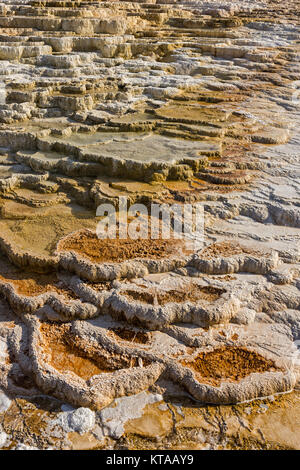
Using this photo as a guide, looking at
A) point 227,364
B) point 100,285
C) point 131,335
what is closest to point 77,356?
point 131,335

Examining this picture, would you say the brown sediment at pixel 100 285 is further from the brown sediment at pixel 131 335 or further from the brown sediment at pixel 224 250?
the brown sediment at pixel 224 250

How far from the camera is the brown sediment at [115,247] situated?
3.23 meters

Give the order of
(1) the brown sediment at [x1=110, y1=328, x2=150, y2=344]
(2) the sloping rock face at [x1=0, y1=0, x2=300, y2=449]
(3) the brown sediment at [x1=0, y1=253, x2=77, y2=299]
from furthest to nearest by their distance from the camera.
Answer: (3) the brown sediment at [x1=0, y1=253, x2=77, y2=299], (1) the brown sediment at [x1=110, y1=328, x2=150, y2=344], (2) the sloping rock face at [x1=0, y1=0, x2=300, y2=449]

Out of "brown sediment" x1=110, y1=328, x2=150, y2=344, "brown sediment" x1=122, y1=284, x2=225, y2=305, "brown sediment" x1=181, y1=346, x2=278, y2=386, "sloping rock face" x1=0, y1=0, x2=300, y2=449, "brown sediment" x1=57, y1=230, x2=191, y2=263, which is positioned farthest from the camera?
"brown sediment" x1=57, y1=230, x2=191, y2=263

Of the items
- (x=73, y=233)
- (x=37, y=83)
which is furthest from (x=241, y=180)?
(x=37, y=83)

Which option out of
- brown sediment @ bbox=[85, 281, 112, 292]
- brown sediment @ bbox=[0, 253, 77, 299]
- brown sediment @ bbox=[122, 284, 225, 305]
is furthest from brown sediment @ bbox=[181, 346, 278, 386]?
brown sediment @ bbox=[0, 253, 77, 299]

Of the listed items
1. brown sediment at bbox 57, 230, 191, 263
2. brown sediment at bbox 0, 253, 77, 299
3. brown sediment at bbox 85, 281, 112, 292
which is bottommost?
brown sediment at bbox 0, 253, 77, 299

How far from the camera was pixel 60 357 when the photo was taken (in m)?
2.67

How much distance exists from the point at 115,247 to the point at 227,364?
119 cm

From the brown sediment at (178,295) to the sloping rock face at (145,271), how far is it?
0.03 feet

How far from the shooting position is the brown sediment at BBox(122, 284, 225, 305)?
2.93 metres

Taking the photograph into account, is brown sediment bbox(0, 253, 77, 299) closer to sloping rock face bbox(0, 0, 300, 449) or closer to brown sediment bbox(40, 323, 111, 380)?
sloping rock face bbox(0, 0, 300, 449)

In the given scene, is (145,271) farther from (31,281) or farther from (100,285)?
(31,281)
